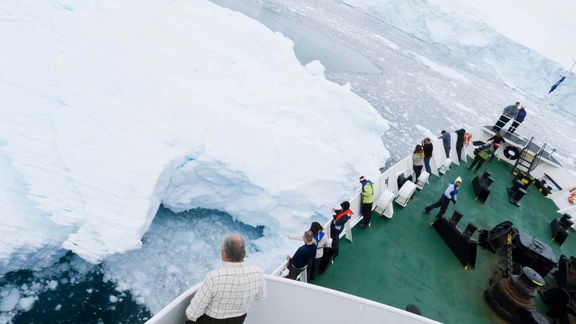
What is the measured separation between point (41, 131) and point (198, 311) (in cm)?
406

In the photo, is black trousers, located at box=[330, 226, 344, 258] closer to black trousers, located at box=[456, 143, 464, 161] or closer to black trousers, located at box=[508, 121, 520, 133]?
black trousers, located at box=[456, 143, 464, 161]

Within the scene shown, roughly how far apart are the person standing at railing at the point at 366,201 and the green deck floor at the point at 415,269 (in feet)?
0.53

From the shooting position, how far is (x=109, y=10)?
895cm

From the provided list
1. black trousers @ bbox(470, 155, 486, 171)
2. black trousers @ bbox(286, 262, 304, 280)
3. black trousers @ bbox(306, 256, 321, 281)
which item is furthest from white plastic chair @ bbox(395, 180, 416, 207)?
black trousers @ bbox(470, 155, 486, 171)

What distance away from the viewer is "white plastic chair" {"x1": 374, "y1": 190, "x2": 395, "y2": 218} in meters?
6.11

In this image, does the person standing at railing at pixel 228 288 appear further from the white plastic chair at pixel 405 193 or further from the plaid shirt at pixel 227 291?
the white plastic chair at pixel 405 193

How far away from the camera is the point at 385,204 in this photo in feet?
20.0

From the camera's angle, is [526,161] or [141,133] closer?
[141,133]

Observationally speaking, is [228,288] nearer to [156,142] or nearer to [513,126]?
[156,142]

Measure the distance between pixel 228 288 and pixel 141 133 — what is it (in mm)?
4186

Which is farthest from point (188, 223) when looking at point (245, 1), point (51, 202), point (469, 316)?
point (245, 1)

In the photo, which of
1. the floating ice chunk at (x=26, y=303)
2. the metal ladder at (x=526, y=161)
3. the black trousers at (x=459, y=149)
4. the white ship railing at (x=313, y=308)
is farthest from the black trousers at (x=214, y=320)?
the metal ladder at (x=526, y=161)

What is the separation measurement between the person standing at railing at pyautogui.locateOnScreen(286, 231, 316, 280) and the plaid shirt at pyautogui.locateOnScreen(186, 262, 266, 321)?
5.43 feet

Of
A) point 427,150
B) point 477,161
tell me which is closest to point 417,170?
point 427,150
